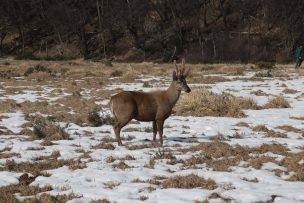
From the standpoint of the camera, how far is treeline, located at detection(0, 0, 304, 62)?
58.9 metres

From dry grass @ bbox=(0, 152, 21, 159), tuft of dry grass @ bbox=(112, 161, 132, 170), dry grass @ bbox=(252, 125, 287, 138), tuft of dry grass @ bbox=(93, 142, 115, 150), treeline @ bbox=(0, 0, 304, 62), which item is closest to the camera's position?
tuft of dry grass @ bbox=(112, 161, 132, 170)

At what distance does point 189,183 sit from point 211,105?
30.8ft

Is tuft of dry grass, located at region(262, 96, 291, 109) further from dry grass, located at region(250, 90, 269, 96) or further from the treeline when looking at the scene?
the treeline

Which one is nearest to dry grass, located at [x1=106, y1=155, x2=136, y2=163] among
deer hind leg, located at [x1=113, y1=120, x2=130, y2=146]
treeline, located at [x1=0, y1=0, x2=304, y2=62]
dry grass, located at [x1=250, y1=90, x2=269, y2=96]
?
deer hind leg, located at [x1=113, y1=120, x2=130, y2=146]

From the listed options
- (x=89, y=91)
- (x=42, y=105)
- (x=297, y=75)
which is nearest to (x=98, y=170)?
(x=42, y=105)

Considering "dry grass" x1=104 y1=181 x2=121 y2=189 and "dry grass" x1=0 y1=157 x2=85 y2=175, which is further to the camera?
"dry grass" x1=0 y1=157 x2=85 y2=175

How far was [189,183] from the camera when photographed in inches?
301

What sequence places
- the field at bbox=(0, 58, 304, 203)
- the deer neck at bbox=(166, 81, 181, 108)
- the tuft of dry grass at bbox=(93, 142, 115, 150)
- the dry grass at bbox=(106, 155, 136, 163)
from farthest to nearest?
the deer neck at bbox=(166, 81, 181, 108) < the tuft of dry grass at bbox=(93, 142, 115, 150) < the dry grass at bbox=(106, 155, 136, 163) < the field at bbox=(0, 58, 304, 203)

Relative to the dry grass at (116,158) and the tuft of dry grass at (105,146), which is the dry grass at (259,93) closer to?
the tuft of dry grass at (105,146)

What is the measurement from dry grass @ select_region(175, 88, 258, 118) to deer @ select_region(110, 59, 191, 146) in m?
4.70

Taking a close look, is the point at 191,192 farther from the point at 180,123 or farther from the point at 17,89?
the point at 17,89

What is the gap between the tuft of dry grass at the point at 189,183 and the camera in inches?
298

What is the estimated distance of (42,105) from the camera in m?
18.5

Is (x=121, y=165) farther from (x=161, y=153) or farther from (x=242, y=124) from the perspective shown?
(x=242, y=124)
